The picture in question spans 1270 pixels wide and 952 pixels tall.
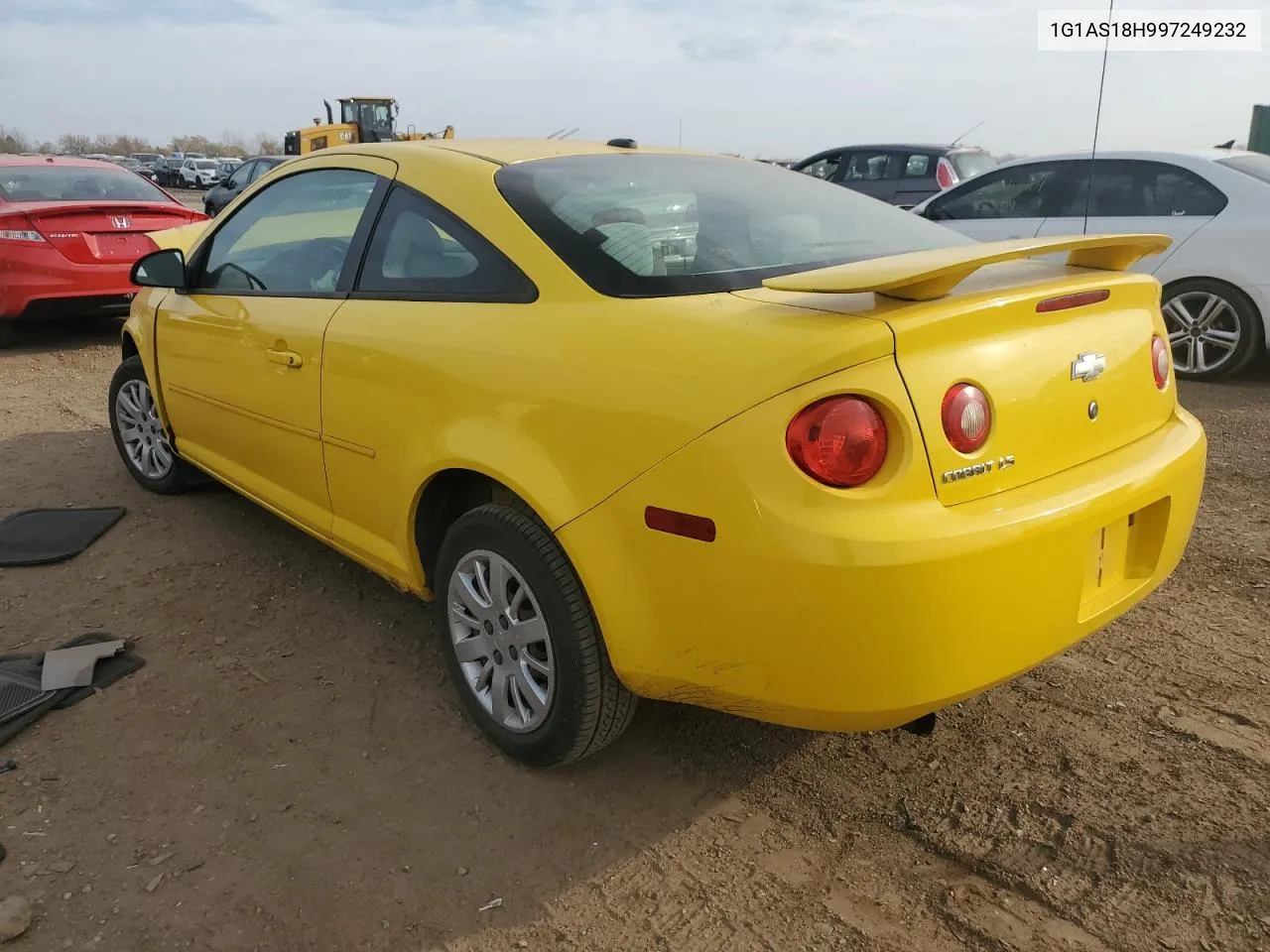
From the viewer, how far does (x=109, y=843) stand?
7.62 feet

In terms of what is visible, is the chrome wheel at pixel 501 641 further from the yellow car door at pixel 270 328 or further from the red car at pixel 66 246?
the red car at pixel 66 246

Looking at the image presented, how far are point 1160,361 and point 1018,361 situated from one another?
0.72 metres

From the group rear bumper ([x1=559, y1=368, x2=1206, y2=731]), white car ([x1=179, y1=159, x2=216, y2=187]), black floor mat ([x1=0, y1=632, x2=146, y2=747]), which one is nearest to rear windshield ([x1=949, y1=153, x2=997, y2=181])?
rear bumper ([x1=559, y1=368, x2=1206, y2=731])

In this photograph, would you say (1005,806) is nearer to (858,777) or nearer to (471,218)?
(858,777)

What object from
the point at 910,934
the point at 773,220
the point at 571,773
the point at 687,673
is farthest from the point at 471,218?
the point at 910,934

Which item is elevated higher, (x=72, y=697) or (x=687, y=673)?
(x=687, y=673)

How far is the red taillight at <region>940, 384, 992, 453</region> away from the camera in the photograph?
6.20 ft

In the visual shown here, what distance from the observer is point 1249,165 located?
6.41 metres

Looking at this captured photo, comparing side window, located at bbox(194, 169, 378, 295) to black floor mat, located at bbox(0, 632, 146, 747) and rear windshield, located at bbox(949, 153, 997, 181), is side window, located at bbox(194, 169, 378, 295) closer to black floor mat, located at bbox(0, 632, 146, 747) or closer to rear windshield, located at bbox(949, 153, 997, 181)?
black floor mat, located at bbox(0, 632, 146, 747)

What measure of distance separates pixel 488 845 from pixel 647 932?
0.47m

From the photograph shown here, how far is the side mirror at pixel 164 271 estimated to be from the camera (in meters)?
3.79

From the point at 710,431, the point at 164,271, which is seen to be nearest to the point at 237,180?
the point at 164,271

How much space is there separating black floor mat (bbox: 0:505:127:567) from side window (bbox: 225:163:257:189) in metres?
13.2

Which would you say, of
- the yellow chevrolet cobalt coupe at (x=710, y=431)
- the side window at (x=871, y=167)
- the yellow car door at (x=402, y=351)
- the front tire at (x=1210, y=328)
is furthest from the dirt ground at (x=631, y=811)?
the side window at (x=871, y=167)
